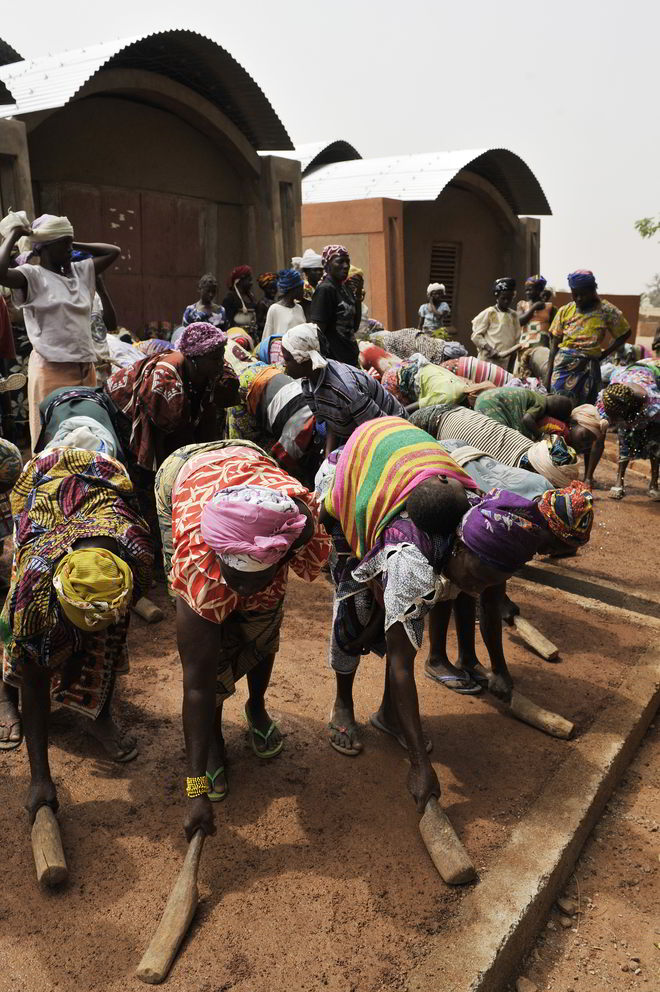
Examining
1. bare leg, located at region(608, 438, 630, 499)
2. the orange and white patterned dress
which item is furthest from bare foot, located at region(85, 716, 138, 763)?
bare leg, located at region(608, 438, 630, 499)

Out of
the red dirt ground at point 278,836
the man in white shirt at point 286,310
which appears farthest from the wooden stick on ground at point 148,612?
the man in white shirt at point 286,310

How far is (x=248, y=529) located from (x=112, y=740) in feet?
4.51

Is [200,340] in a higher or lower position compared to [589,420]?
higher

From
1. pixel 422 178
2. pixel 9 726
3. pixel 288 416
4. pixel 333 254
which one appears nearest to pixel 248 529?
pixel 9 726

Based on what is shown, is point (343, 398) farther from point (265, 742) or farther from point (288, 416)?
point (265, 742)

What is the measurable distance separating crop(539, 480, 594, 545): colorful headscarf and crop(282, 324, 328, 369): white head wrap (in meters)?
Answer: 1.53

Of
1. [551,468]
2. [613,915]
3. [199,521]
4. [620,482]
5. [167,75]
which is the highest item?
[167,75]

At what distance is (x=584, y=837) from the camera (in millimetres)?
3137

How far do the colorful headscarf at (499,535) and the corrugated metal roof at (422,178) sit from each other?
12018mm

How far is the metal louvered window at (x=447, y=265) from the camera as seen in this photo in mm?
15188

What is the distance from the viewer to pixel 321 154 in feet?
59.7

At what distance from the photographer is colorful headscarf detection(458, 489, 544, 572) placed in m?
2.64

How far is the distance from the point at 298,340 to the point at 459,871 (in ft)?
8.34

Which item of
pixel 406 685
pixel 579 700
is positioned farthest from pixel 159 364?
pixel 579 700
